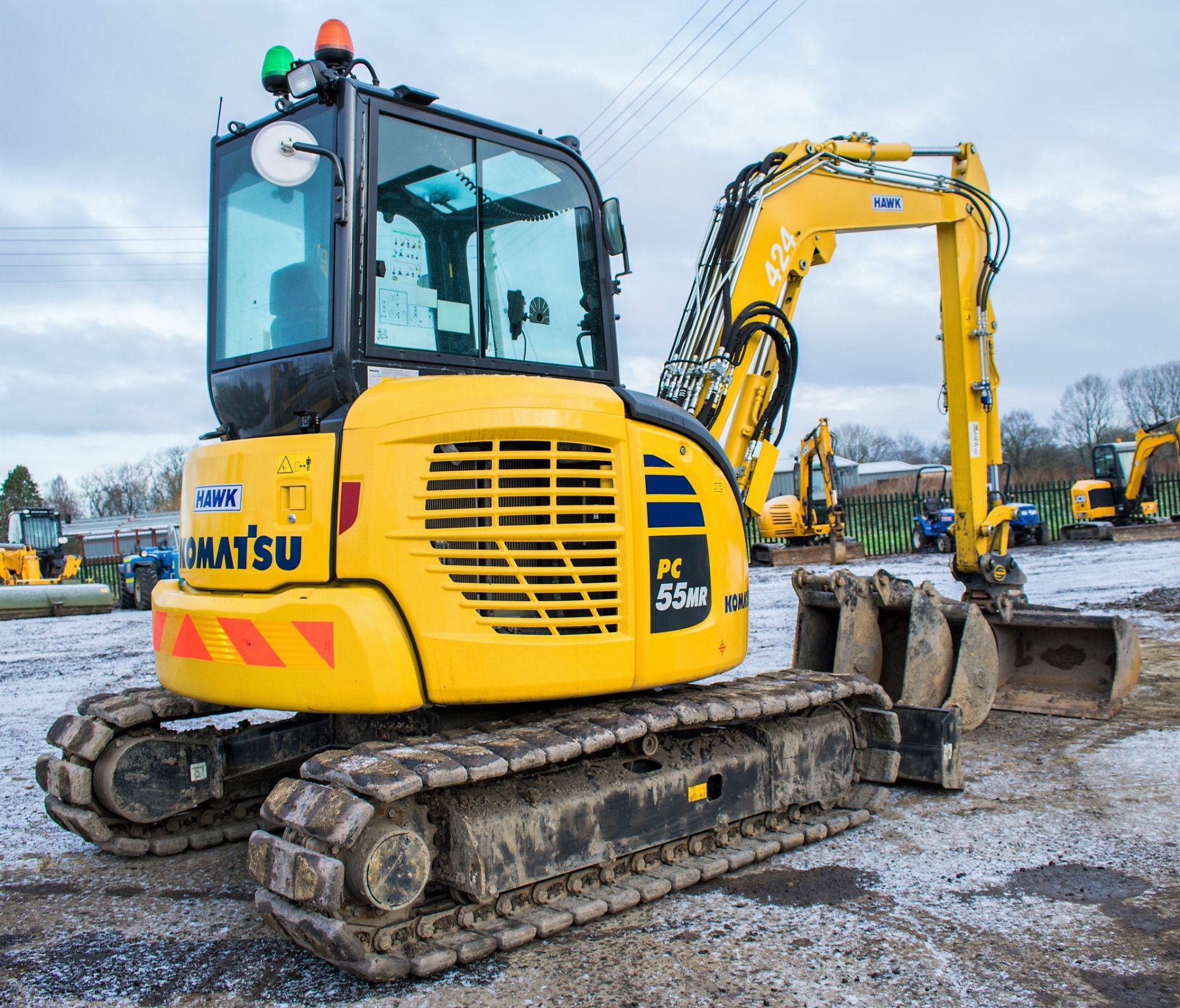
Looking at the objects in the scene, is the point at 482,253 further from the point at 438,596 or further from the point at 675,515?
the point at 438,596

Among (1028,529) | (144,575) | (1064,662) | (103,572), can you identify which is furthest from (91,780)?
(103,572)

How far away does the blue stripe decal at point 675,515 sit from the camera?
3.88 metres

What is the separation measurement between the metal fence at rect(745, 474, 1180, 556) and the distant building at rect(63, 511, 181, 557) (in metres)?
27.5

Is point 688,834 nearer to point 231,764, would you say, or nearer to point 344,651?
point 344,651

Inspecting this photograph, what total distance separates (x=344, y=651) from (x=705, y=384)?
322cm

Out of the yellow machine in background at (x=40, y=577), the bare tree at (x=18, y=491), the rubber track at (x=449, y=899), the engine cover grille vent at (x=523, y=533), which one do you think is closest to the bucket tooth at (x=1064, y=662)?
the rubber track at (x=449, y=899)

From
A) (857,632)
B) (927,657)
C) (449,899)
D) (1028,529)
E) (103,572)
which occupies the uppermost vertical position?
(1028,529)

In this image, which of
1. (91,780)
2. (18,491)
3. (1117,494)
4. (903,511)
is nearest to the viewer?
(91,780)

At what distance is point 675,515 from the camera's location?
13.1 ft

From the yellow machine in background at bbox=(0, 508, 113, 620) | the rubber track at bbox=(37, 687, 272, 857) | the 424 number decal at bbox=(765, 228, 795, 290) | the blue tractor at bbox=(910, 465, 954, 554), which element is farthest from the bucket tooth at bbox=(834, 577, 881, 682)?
the yellow machine in background at bbox=(0, 508, 113, 620)

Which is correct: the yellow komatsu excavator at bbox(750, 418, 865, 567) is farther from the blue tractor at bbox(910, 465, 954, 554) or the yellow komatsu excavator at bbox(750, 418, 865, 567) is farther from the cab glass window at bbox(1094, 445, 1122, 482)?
the cab glass window at bbox(1094, 445, 1122, 482)

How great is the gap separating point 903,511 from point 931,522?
3535mm

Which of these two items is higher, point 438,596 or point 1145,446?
point 1145,446

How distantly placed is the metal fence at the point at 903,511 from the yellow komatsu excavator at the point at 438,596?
72.4 feet
